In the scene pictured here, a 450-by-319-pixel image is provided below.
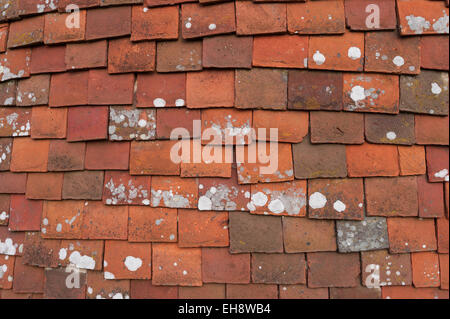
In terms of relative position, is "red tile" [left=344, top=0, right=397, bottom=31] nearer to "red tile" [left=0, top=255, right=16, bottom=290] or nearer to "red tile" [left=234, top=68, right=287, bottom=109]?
"red tile" [left=234, top=68, right=287, bottom=109]

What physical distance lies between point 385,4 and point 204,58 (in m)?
1.14

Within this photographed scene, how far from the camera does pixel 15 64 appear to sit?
1.85 metres

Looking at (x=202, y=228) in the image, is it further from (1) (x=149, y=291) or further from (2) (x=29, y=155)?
(2) (x=29, y=155)

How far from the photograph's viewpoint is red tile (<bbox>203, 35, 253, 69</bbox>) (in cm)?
158

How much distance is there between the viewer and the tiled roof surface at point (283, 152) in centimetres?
158

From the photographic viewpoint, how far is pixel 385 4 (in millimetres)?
1587

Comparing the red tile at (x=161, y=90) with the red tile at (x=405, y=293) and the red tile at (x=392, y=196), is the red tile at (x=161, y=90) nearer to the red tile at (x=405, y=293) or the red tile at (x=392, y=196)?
the red tile at (x=392, y=196)

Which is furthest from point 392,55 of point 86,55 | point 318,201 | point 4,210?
point 4,210

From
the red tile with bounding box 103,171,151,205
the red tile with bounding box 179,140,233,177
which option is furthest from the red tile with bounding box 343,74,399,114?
the red tile with bounding box 103,171,151,205

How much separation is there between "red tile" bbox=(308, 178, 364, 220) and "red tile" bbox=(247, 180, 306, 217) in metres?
0.05

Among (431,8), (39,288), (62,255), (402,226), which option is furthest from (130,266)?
(431,8)

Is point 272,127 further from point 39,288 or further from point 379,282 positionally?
point 39,288

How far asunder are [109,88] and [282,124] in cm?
112

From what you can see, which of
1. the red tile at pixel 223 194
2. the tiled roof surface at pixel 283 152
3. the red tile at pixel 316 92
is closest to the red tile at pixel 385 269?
the tiled roof surface at pixel 283 152
